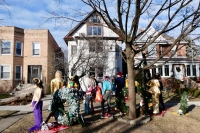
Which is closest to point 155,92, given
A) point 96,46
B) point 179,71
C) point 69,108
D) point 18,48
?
point 69,108

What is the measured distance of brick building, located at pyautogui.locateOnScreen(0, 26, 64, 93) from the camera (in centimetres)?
2430

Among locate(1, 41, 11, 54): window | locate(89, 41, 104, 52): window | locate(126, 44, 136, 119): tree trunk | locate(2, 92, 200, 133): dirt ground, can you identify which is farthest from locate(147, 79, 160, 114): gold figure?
locate(1, 41, 11, 54): window

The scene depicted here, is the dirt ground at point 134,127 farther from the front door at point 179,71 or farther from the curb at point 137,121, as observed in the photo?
the front door at point 179,71

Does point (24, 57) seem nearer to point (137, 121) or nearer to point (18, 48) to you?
point (18, 48)

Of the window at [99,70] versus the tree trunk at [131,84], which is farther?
the window at [99,70]

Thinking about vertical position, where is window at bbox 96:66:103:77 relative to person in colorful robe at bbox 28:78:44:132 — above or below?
above

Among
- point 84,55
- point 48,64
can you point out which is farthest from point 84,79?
point 48,64

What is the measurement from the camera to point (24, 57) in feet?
83.5

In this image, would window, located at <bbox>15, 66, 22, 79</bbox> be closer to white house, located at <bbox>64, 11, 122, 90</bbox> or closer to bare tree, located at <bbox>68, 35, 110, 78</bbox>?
white house, located at <bbox>64, 11, 122, 90</bbox>

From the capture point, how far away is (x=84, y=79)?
2286cm

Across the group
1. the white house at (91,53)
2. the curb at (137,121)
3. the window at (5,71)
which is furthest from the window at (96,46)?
the curb at (137,121)

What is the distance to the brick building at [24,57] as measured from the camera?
24.3 meters

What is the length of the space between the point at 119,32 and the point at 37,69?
1977 cm

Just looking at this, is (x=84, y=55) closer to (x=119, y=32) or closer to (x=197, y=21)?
(x=119, y=32)
